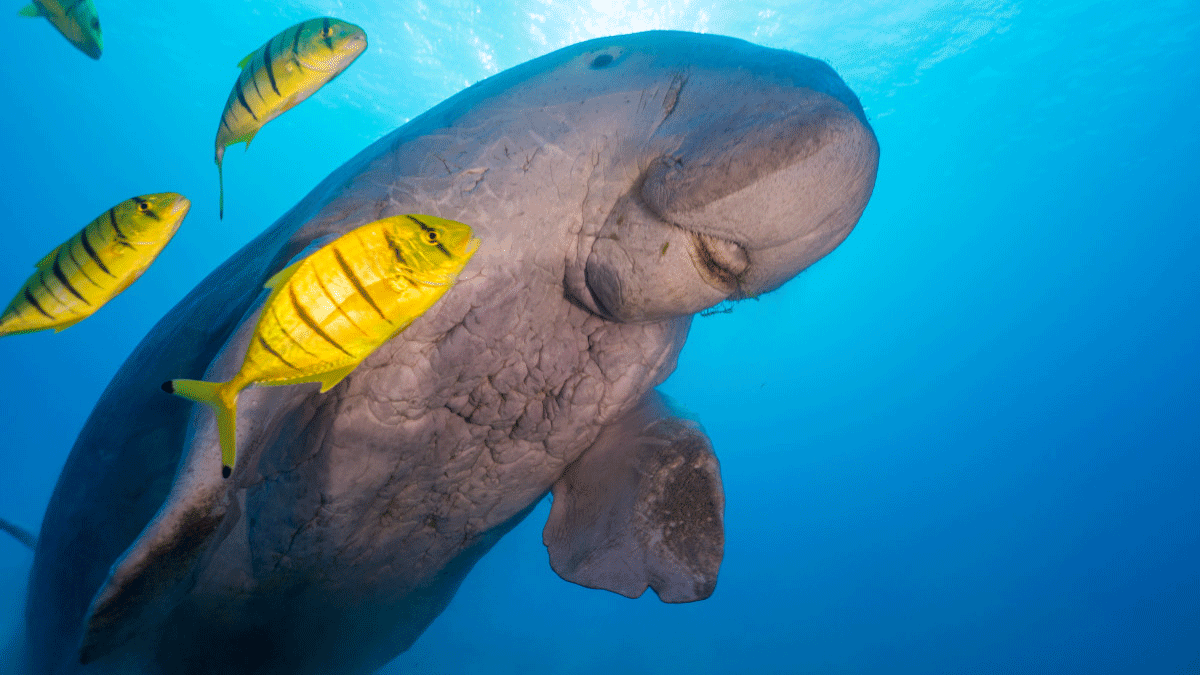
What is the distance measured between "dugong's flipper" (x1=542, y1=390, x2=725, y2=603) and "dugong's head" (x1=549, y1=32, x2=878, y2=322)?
0.71 m

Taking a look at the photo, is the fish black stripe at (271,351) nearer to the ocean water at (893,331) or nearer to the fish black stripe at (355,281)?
the fish black stripe at (355,281)

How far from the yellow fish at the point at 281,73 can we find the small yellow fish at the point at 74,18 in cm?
116

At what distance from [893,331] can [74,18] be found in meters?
61.9

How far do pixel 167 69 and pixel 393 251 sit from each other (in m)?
53.4

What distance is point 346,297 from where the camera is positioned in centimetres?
87

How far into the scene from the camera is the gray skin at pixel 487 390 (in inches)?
55.0

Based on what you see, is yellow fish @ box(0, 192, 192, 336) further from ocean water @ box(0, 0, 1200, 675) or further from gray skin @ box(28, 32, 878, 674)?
ocean water @ box(0, 0, 1200, 675)

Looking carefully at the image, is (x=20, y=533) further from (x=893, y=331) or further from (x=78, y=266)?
(x=893, y=331)

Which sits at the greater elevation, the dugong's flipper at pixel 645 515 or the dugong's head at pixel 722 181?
the dugong's head at pixel 722 181

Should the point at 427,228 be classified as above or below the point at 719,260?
above

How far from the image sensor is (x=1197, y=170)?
3070cm

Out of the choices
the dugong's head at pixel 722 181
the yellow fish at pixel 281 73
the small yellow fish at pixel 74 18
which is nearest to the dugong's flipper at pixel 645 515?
the dugong's head at pixel 722 181

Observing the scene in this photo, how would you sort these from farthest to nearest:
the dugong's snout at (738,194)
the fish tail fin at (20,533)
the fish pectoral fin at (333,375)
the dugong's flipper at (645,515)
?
the fish tail fin at (20,533)
the dugong's flipper at (645,515)
the dugong's snout at (738,194)
the fish pectoral fin at (333,375)

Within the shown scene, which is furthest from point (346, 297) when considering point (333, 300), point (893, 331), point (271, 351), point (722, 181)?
point (893, 331)
